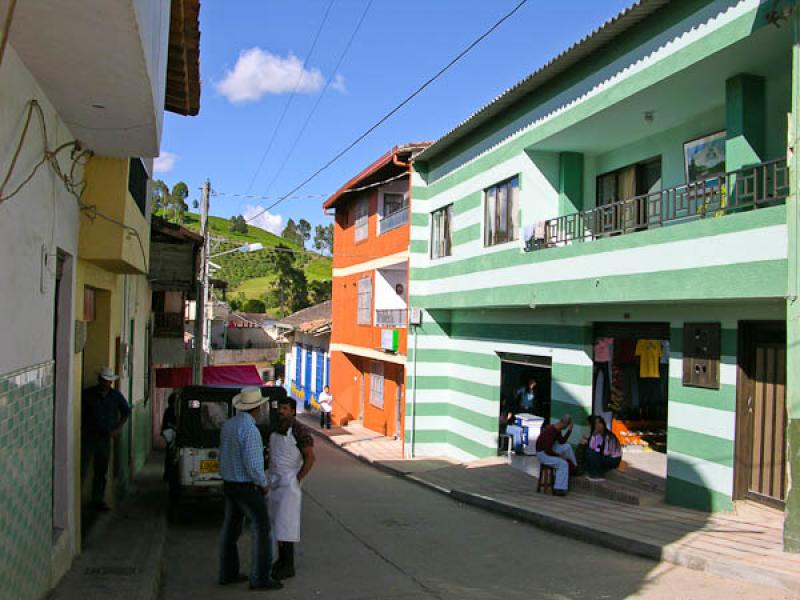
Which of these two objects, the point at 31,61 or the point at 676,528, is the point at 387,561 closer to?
the point at 676,528

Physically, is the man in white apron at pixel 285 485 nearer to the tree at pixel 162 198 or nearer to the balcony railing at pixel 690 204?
the balcony railing at pixel 690 204

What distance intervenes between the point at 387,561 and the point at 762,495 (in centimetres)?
489

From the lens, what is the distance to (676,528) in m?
8.98

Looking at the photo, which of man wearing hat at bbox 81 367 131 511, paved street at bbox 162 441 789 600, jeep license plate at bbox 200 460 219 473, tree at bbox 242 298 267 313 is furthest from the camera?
tree at bbox 242 298 267 313

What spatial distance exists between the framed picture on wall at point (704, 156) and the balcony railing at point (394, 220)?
10.5 metres

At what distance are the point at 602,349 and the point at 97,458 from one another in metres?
8.43

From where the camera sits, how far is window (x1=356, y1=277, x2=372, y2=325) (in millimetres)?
24542

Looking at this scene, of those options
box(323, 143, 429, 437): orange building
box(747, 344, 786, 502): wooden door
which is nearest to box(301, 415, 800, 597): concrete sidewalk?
box(747, 344, 786, 502): wooden door

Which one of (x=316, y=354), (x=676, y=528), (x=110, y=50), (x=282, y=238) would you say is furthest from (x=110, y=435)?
(x=282, y=238)

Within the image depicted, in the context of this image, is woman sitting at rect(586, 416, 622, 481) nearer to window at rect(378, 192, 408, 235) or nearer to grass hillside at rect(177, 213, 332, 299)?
window at rect(378, 192, 408, 235)

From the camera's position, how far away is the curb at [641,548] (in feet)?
22.4

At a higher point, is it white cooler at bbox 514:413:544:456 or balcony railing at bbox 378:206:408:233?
balcony railing at bbox 378:206:408:233

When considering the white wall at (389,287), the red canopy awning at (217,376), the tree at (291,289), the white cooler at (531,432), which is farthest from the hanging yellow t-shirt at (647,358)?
the tree at (291,289)

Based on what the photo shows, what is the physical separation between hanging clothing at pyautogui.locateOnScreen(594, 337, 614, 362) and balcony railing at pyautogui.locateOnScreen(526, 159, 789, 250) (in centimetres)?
188
